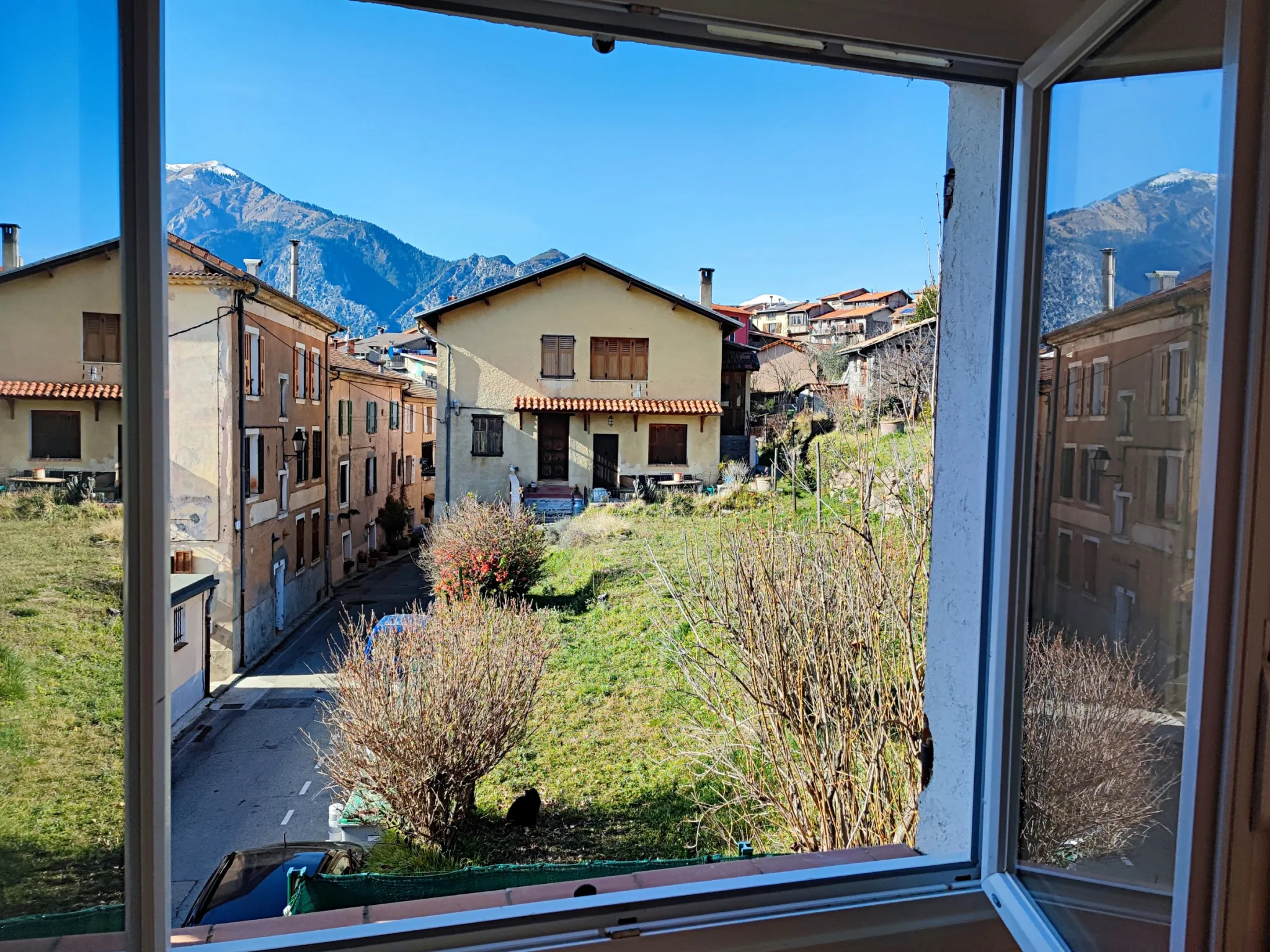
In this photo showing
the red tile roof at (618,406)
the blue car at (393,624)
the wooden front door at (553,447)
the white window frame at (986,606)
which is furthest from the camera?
the wooden front door at (553,447)

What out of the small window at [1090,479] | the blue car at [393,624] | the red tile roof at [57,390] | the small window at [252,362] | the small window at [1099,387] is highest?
the small window at [252,362]

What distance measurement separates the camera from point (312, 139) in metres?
3.30

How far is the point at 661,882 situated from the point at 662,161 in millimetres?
3105

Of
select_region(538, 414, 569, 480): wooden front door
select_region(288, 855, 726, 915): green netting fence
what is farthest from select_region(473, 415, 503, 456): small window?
select_region(288, 855, 726, 915): green netting fence

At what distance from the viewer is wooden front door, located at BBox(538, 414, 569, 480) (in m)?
4.39

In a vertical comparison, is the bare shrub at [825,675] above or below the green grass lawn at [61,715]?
below

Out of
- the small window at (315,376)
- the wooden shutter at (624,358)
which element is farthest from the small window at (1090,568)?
the small window at (315,376)

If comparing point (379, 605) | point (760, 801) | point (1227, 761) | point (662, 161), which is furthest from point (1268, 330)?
point (379, 605)

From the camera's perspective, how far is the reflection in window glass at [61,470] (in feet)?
1.86

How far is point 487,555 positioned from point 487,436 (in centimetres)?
132

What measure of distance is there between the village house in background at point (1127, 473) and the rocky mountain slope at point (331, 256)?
2848 mm

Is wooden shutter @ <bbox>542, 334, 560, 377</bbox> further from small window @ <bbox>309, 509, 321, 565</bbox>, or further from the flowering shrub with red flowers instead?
small window @ <bbox>309, 509, 321, 565</bbox>

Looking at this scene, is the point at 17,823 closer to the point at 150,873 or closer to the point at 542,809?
the point at 150,873

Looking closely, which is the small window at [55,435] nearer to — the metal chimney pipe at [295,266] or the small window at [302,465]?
the metal chimney pipe at [295,266]
